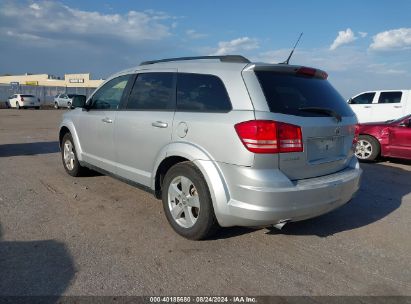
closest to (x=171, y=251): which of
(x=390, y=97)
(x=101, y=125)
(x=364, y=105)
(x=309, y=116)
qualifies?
(x=309, y=116)

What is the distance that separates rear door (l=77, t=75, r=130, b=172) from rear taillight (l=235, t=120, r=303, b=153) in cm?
233

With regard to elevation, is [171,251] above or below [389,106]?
below

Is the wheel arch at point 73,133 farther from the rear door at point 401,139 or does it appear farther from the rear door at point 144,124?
the rear door at point 401,139

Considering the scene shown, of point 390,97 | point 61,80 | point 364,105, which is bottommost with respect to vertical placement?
point 364,105

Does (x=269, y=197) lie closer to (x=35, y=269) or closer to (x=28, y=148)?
(x=35, y=269)

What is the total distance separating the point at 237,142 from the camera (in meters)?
3.38

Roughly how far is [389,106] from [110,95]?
14.3 m

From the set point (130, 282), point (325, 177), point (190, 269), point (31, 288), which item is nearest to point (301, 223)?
point (325, 177)

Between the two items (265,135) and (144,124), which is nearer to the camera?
→ (265,135)

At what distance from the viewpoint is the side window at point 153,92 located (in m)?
4.30

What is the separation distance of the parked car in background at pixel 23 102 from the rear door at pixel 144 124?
1325 inches

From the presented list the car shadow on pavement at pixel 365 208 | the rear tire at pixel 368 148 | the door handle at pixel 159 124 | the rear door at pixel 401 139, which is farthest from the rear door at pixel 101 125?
the rear door at pixel 401 139

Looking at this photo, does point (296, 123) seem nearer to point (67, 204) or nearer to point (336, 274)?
point (336, 274)

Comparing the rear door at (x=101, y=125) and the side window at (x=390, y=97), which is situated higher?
the side window at (x=390, y=97)
